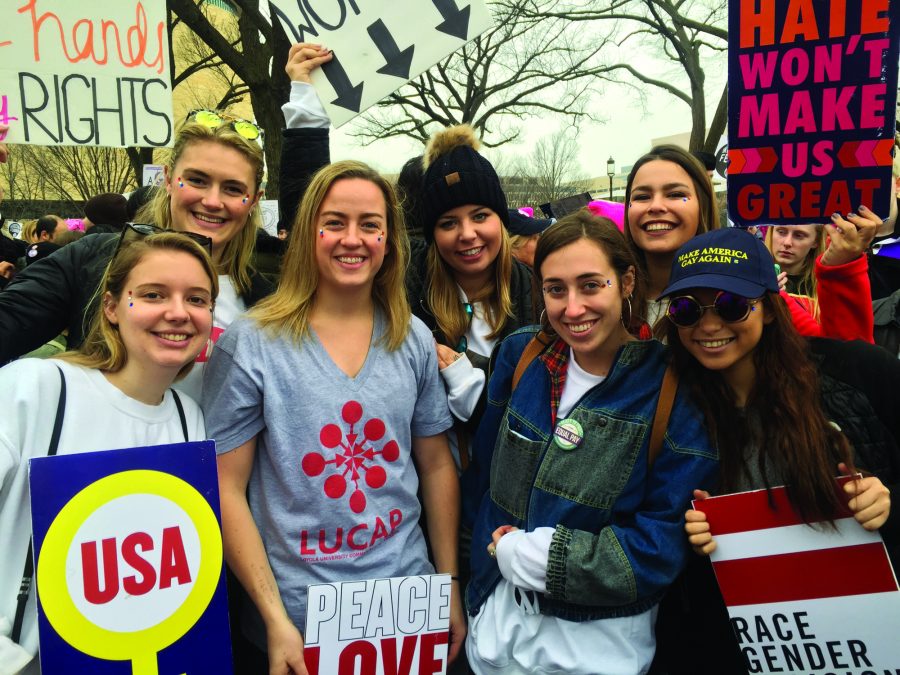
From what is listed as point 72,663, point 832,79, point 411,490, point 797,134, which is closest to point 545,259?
point 411,490

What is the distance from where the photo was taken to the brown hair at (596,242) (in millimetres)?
2426

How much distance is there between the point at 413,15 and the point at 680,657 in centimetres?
262

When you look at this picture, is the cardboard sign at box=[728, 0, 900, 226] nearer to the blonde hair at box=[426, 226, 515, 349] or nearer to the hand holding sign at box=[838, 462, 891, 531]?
the blonde hair at box=[426, 226, 515, 349]

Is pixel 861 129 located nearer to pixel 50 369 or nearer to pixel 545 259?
pixel 545 259

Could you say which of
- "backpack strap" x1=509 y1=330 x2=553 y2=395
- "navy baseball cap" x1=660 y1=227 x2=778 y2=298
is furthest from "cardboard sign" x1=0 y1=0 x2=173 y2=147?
"navy baseball cap" x1=660 y1=227 x2=778 y2=298

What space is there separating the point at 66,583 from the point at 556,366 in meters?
1.56

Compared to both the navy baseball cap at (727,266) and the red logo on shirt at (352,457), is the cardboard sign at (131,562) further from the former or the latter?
the navy baseball cap at (727,266)

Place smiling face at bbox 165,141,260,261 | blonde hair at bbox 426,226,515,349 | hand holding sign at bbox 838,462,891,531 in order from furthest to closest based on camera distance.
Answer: blonde hair at bbox 426,226,515,349 < smiling face at bbox 165,141,260,261 < hand holding sign at bbox 838,462,891,531

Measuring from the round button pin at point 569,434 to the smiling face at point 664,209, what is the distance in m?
0.94

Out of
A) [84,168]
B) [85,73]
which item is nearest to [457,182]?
[85,73]

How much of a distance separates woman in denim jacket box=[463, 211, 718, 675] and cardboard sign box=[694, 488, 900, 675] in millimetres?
146

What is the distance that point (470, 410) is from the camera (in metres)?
2.61

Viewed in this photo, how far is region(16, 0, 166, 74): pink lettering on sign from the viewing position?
3.32 metres

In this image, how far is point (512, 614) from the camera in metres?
2.26
